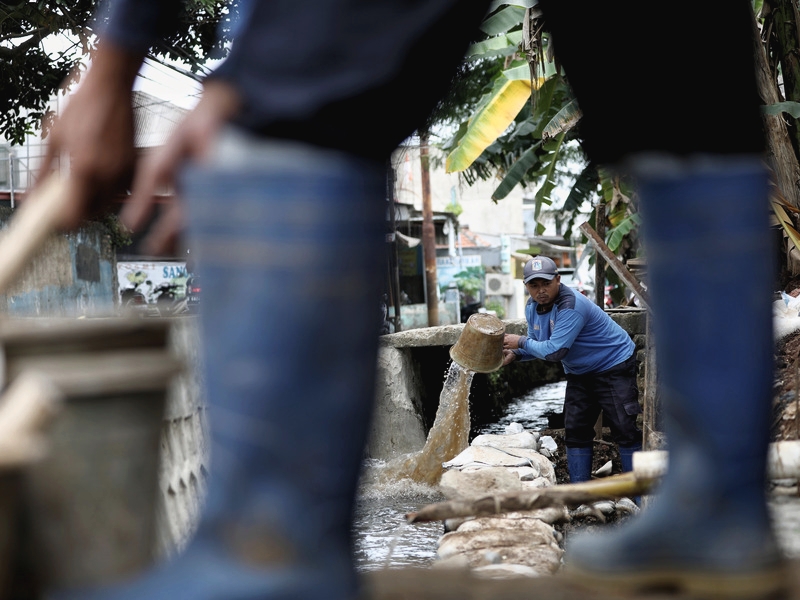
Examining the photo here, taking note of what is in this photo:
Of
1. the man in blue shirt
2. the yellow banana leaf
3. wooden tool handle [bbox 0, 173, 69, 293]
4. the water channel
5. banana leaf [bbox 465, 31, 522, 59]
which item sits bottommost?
the water channel

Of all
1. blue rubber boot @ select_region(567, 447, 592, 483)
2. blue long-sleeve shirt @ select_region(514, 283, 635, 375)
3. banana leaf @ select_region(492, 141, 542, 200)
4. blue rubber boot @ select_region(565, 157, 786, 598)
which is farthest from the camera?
banana leaf @ select_region(492, 141, 542, 200)

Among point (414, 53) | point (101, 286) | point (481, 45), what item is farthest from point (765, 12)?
point (101, 286)

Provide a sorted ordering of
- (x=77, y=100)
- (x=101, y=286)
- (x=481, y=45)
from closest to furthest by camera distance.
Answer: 1. (x=77, y=100)
2. (x=481, y=45)
3. (x=101, y=286)

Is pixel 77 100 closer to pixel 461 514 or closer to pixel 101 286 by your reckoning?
pixel 461 514

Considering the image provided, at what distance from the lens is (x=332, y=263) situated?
0.82 meters

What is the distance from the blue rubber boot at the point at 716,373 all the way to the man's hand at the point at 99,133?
584mm

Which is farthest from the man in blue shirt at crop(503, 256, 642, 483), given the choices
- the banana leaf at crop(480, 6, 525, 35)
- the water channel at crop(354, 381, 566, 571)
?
the banana leaf at crop(480, 6, 525, 35)

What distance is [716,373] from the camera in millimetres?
1039

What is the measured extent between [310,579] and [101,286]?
21341 millimetres

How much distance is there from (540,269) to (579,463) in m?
1.56

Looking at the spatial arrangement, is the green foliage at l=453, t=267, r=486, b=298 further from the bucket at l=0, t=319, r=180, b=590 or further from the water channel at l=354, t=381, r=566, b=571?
the bucket at l=0, t=319, r=180, b=590

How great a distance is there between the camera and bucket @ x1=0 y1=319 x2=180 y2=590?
841 mm

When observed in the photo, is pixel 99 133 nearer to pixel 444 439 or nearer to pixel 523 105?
pixel 444 439

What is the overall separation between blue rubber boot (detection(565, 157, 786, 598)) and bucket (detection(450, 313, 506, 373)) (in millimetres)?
5680
